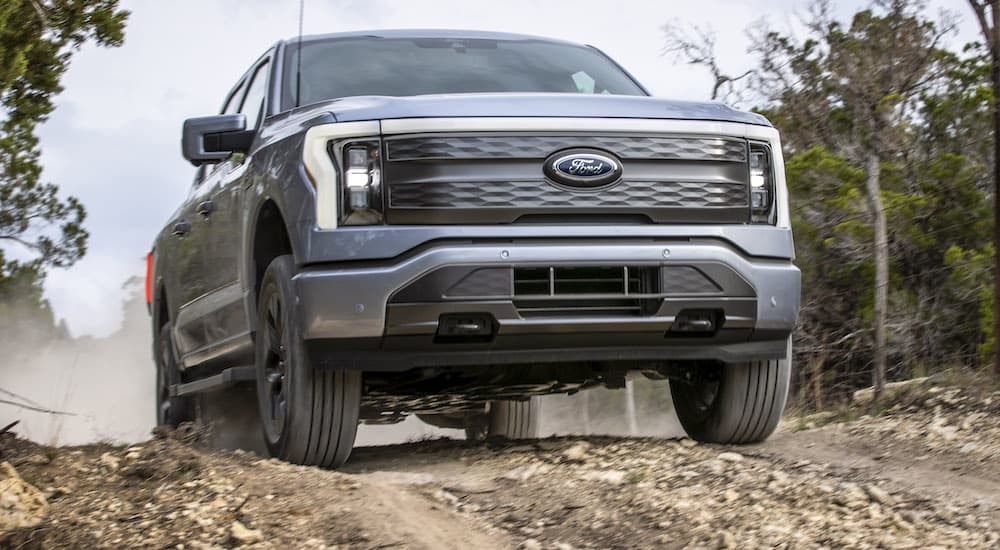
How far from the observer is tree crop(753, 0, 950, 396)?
10727 mm

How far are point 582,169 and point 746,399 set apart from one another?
1.40 meters

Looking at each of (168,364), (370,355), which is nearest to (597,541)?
(370,355)

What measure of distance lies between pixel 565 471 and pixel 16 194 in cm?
2195

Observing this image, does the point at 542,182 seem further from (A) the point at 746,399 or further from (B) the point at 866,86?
(B) the point at 866,86

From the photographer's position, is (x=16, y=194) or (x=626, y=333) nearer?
Result: (x=626, y=333)

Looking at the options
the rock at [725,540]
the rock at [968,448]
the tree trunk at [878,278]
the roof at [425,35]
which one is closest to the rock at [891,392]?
the tree trunk at [878,278]

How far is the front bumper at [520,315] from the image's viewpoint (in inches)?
191

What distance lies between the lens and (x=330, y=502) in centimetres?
439

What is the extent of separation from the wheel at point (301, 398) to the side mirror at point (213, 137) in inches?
29.3

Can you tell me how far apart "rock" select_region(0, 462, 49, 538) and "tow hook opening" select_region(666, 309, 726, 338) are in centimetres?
234

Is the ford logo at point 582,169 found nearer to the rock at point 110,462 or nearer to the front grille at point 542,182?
the front grille at point 542,182

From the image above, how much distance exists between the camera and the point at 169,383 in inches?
321

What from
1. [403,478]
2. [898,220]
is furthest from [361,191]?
[898,220]

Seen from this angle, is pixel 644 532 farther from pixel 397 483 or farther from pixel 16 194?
pixel 16 194
